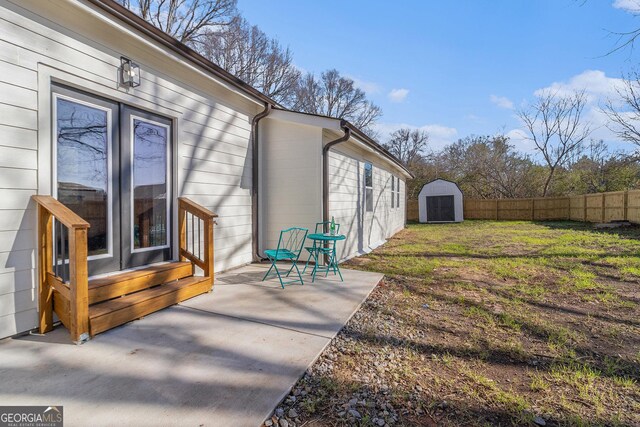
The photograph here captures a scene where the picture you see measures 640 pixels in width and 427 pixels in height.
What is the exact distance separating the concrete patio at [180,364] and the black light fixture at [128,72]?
2.40 meters

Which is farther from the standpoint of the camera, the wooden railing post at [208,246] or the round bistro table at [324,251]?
the round bistro table at [324,251]

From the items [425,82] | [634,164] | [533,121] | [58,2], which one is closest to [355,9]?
[425,82]

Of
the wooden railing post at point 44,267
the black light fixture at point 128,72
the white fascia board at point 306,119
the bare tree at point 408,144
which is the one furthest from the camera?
the bare tree at point 408,144

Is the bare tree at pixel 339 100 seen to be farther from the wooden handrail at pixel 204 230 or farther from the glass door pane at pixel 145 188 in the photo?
the wooden handrail at pixel 204 230

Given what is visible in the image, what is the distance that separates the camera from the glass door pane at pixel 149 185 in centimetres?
335

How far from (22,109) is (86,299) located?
160cm

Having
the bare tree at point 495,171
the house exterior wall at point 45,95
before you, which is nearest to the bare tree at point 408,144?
the bare tree at point 495,171

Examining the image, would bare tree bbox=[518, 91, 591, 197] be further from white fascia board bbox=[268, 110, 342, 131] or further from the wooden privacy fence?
white fascia board bbox=[268, 110, 342, 131]

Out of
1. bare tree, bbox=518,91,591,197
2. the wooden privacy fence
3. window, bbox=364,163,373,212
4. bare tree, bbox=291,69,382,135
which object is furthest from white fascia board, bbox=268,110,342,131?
bare tree, bbox=518,91,591,197

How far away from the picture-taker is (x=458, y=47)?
9828mm

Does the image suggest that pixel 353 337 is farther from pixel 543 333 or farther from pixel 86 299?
pixel 86 299

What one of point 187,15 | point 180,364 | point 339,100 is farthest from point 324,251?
point 339,100

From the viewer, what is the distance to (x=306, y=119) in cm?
515

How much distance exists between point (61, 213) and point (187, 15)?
12.1 m
